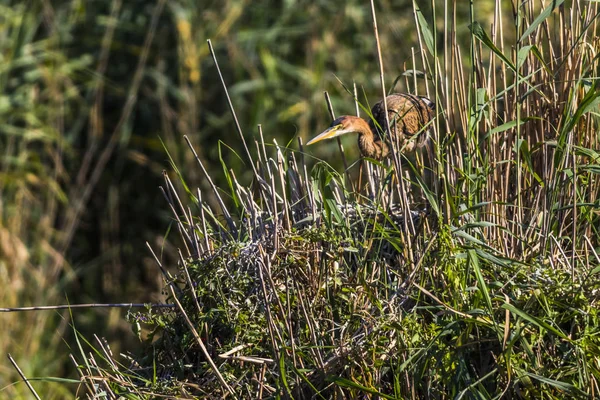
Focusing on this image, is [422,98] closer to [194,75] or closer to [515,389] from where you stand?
[515,389]

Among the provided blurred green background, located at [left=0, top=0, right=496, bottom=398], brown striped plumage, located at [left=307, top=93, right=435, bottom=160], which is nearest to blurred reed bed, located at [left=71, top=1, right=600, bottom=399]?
brown striped plumage, located at [left=307, top=93, right=435, bottom=160]

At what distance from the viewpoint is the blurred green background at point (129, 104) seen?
6.55 meters

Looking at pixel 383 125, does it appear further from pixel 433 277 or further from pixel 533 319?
pixel 533 319

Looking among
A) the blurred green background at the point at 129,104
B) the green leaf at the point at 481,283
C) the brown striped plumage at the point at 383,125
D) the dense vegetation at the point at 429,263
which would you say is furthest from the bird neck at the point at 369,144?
the blurred green background at the point at 129,104

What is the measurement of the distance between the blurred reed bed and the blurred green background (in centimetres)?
410

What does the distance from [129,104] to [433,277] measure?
15.2ft

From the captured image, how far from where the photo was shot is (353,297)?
227 cm

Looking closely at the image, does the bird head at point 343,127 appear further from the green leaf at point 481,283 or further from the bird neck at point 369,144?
the green leaf at point 481,283

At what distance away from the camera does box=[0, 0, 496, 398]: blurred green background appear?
655 centimetres

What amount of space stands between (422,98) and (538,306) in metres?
0.98

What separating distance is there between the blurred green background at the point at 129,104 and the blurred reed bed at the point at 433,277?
4096 mm

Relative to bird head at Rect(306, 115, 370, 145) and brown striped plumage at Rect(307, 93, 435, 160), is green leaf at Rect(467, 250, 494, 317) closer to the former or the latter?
brown striped plumage at Rect(307, 93, 435, 160)

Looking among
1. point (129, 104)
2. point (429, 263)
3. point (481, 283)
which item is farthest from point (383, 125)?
point (129, 104)

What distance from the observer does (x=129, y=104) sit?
6.57m
